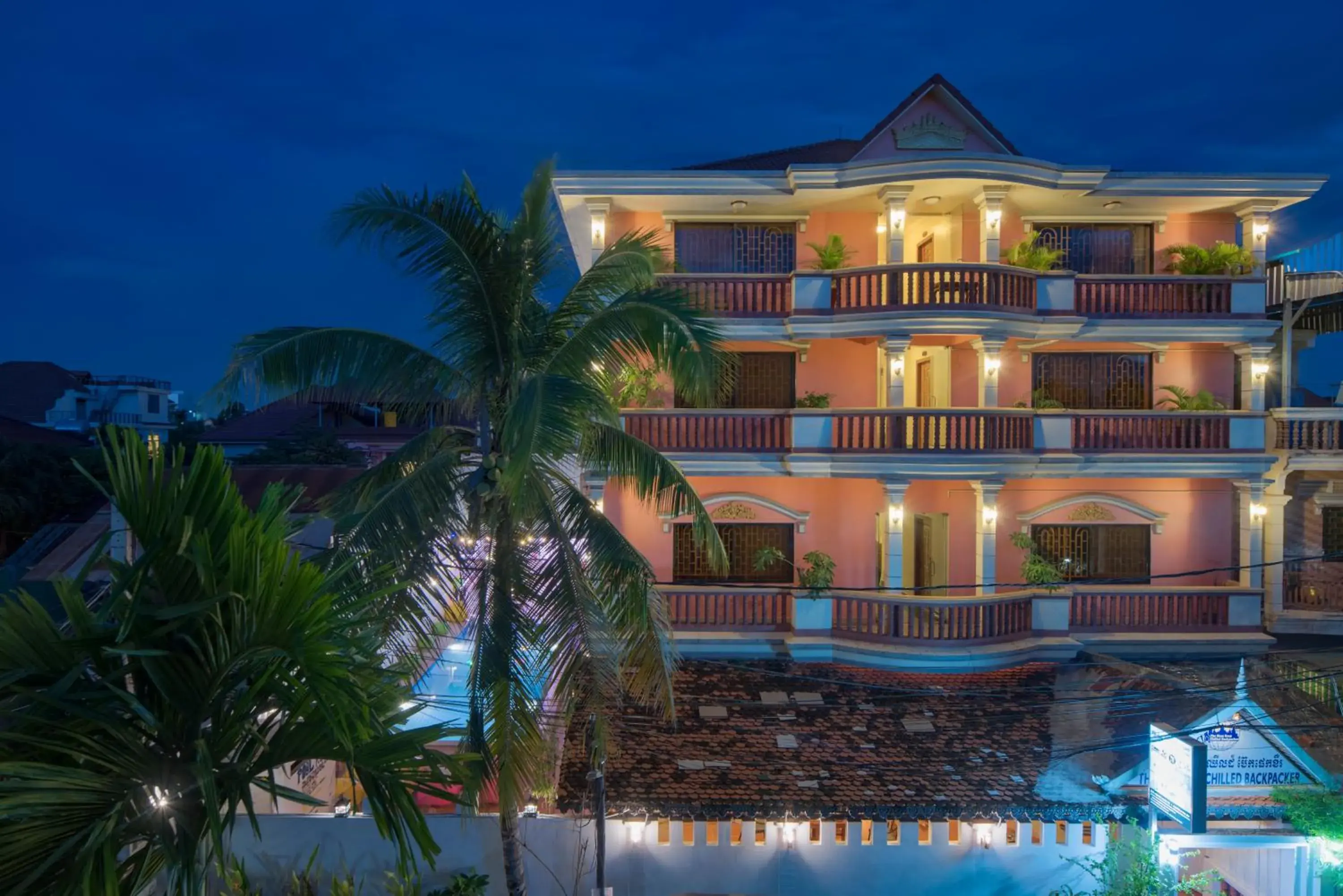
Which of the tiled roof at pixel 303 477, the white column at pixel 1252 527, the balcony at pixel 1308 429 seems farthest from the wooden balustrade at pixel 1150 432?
the tiled roof at pixel 303 477

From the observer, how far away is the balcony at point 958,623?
12.5 m

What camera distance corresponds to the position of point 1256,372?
46.8ft

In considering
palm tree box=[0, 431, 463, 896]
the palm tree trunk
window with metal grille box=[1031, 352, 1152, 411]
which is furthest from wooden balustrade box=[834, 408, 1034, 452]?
palm tree box=[0, 431, 463, 896]

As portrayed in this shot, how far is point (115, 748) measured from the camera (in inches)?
148

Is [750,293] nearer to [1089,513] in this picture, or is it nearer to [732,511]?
[732,511]

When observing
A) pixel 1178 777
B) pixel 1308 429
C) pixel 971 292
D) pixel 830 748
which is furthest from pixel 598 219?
pixel 1308 429

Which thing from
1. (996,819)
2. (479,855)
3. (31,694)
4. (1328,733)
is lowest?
(479,855)

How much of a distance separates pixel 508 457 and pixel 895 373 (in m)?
8.98

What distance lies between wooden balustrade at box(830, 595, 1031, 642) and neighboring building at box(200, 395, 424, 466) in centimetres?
1839

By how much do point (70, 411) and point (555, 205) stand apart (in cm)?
3210

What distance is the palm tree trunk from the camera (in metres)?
7.16

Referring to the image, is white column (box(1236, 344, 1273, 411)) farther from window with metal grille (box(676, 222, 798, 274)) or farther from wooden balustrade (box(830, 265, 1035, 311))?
window with metal grille (box(676, 222, 798, 274))

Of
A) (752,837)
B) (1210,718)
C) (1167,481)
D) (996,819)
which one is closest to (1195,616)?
(1167,481)

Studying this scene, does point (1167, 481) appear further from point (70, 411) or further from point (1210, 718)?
point (70, 411)
